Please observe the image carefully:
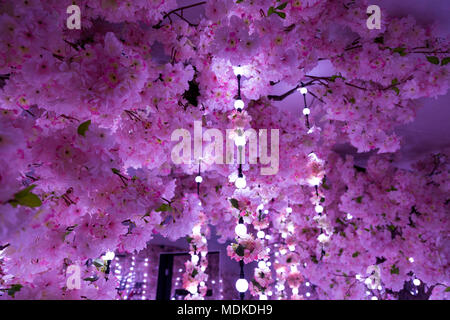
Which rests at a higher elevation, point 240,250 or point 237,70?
point 237,70

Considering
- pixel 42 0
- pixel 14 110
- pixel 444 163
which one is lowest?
pixel 14 110

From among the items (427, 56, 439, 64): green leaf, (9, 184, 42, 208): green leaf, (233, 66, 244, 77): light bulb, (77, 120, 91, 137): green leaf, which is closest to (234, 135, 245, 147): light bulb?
(233, 66, 244, 77): light bulb

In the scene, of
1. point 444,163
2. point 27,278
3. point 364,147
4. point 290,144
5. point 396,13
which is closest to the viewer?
point 27,278

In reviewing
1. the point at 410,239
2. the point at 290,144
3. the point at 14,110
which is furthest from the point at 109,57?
the point at 410,239

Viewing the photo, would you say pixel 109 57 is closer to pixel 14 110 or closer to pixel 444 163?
pixel 14 110

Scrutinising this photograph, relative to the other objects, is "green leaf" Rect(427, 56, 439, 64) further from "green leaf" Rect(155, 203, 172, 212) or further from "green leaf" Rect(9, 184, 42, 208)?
"green leaf" Rect(9, 184, 42, 208)

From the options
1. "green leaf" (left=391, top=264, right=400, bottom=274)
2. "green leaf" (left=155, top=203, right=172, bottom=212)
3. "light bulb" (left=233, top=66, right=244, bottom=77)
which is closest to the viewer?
"green leaf" (left=155, top=203, right=172, bottom=212)

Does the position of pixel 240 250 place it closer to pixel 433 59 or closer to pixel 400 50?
pixel 400 50

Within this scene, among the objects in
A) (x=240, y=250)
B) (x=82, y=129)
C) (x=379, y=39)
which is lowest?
(x=240, y=250)

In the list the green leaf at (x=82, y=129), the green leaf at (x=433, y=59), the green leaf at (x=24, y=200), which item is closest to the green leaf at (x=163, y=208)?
the green leaf at (x=82, y=129)

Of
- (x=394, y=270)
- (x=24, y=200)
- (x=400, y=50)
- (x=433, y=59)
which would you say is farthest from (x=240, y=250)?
(x=394, y=270)
